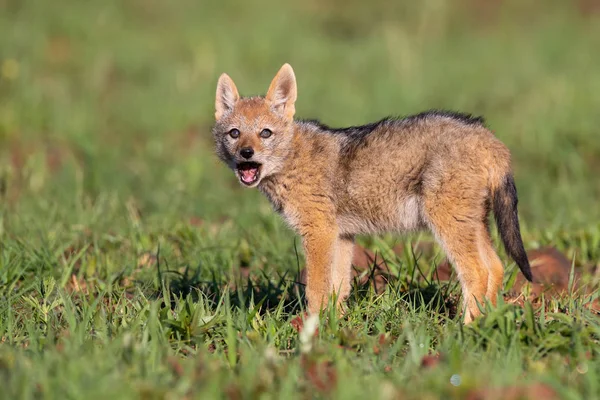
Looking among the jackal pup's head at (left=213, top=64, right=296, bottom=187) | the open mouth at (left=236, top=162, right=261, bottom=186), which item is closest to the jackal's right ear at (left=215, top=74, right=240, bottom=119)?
the jackal pup's head at (left=213, top=64, right=296, bottom=187)

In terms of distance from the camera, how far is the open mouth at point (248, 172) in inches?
234

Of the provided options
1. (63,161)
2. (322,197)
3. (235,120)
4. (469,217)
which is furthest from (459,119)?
(63,161)

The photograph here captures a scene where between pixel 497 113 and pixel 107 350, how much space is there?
8.07 m

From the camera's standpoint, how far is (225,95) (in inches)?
253

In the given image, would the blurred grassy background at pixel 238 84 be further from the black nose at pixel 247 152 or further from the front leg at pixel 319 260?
the front leg at pixel 319 260

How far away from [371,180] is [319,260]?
63 cm

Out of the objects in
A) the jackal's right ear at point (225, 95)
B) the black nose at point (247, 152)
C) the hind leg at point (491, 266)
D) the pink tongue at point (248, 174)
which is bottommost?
the hind leg at point (491, 266)

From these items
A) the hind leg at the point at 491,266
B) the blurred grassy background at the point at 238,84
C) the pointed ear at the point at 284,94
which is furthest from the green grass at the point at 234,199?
the pointed ear at the point at 284,94

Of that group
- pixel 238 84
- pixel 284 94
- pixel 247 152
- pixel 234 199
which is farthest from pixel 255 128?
pixel 238 84

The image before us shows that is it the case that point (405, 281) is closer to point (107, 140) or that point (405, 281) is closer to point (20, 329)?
point (20, 329)

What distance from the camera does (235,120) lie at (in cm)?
622

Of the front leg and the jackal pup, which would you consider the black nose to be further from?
the front leg

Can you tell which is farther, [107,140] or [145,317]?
[107,140]

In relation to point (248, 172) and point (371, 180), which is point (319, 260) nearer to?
point (371, 180)
